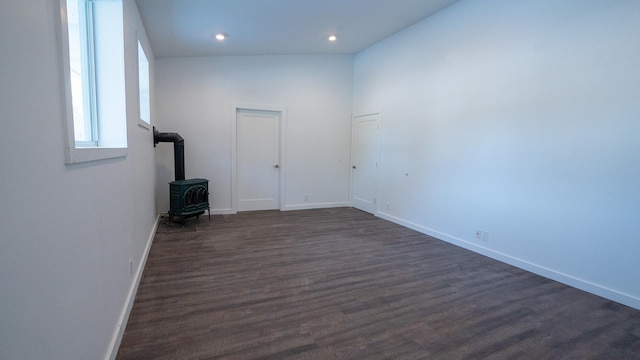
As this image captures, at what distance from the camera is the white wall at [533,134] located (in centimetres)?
267

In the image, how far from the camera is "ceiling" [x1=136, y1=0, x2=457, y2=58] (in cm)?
350

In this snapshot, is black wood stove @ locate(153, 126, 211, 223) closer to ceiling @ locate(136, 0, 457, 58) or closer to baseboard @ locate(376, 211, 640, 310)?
ceiling @ locate(136, 0, 457, 58)

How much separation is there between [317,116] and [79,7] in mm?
4654

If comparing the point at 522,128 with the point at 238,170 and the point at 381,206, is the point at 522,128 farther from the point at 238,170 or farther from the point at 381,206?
the point at 238,170

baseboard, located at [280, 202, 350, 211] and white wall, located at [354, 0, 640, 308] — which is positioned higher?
white wall, located at [354, 0, 640, 308]

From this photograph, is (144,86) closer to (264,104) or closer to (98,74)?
(98,74)

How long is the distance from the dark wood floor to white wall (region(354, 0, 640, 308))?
0.40 metres

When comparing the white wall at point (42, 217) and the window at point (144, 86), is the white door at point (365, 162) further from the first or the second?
the white wall at point (42, 217)

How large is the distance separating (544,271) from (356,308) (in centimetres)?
229

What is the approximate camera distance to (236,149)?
5.81 m

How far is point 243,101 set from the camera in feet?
18.9

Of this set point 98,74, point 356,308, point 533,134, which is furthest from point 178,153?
point 533,134

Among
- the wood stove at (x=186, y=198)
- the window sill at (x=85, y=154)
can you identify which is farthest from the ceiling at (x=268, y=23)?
the window sill at (x=85, y=154)

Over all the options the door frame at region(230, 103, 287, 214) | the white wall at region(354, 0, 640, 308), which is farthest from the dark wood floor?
the door frame at region(230, 103, 287, 214)
